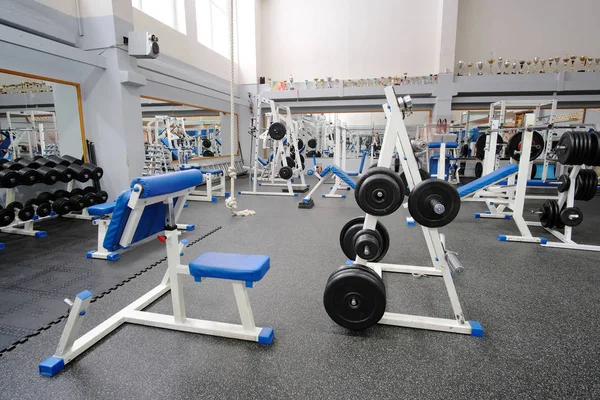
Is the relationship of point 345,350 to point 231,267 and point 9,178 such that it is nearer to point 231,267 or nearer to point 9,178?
point 231,267

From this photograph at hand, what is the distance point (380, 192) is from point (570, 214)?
8.53 ft

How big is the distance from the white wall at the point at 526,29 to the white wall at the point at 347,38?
860mm

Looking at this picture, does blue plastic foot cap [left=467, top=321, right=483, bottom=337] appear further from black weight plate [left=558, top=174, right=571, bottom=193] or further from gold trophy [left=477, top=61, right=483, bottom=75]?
gold trophy [left=477, top=61, right=483, bottom=75]

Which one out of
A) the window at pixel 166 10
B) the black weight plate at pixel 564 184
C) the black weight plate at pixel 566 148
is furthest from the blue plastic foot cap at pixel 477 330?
the window at pixel 166 10

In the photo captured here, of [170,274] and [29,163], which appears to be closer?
[170,274]

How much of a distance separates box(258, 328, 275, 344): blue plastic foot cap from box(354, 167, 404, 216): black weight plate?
758 millimetres

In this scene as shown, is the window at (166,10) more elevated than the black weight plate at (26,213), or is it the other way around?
the window at (166,10)

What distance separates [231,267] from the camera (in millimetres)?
1421

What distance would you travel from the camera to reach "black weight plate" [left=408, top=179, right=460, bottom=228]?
146 centimetres

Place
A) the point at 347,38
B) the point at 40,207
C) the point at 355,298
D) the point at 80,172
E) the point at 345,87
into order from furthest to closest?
the point at 347,38, the point at 345,87, the point at 80,172, the point at 40,207, the point at 355,298

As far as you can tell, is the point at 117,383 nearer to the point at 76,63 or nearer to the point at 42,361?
the point at 42,361

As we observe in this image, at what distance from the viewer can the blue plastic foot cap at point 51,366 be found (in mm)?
1308

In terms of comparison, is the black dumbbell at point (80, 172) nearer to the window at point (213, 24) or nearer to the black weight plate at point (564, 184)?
the window at point (213, 24)

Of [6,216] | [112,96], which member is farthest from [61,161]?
[112,96]
